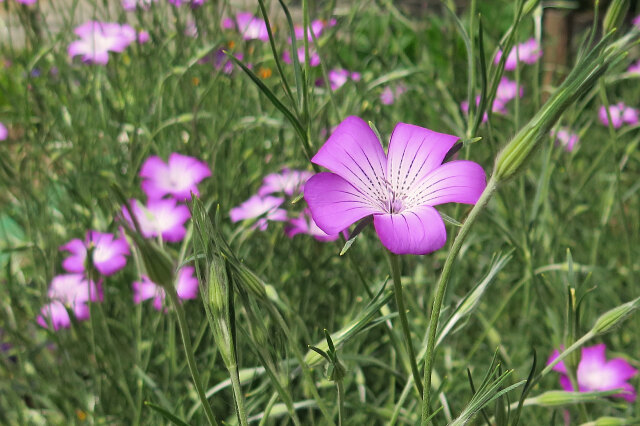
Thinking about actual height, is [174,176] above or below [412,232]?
above

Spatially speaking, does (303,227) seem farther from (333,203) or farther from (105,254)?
(333,203)

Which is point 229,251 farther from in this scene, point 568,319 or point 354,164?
point 568,319

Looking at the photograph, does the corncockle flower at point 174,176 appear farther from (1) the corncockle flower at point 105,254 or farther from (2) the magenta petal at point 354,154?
(2) the magenta petal at point 354,154

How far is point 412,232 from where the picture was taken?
44cm

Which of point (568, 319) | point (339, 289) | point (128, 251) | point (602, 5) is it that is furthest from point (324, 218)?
point (602, 5)

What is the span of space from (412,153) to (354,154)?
51 millimetres

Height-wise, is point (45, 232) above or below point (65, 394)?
above

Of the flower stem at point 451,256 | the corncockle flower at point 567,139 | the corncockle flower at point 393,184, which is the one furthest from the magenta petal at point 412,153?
the corncockle flower at point 567,139

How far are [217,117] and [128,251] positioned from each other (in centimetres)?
32

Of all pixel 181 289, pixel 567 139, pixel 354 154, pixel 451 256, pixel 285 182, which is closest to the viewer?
pixel 451 256

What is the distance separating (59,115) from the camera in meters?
1.28

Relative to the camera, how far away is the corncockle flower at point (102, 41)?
1280mm

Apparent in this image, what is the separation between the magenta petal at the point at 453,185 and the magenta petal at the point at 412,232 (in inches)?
0.7

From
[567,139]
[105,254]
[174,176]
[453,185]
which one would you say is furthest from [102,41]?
[453,185]
